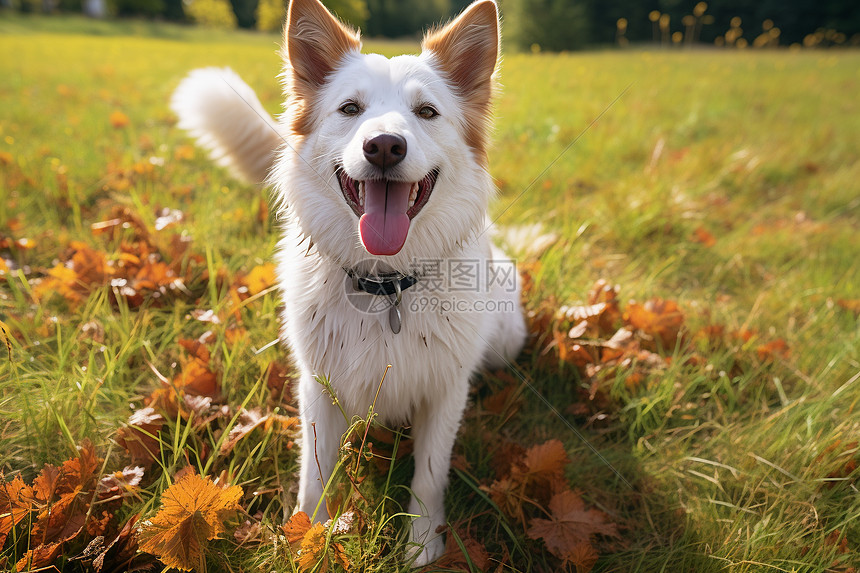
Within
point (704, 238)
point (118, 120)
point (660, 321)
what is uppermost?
point (118, 120)

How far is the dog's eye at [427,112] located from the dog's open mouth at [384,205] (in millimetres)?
254

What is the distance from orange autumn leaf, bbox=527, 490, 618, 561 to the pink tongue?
1.13 metres

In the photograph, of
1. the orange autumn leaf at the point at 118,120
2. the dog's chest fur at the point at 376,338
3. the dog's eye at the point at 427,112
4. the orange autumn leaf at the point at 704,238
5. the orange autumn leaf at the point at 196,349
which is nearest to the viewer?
the dog's chest fur at the point at 376,338

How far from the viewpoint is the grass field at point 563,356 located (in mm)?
1751

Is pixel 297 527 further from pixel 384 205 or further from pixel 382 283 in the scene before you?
pixel 384 205

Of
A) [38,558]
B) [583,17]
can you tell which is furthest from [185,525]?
[583,17]

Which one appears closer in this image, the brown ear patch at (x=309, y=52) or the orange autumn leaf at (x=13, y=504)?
the orange autumn leaf at (x=13, y=504)

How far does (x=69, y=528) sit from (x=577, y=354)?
218 cm

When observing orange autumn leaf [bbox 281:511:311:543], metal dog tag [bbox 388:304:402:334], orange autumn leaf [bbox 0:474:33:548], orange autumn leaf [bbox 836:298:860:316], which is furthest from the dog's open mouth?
orange autumn leaf [bbox 836:298:860:316]

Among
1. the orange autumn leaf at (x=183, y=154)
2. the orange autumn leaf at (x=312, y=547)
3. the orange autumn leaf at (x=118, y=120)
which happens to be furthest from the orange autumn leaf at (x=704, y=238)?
the orange autumn leaf at (x=118, y=120)

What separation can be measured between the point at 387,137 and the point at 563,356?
1.47m

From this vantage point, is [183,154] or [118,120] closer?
[183,154]

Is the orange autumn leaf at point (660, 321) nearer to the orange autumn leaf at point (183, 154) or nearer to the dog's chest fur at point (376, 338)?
the dog's chest fur at point (376, 338)

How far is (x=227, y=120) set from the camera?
3.03m
